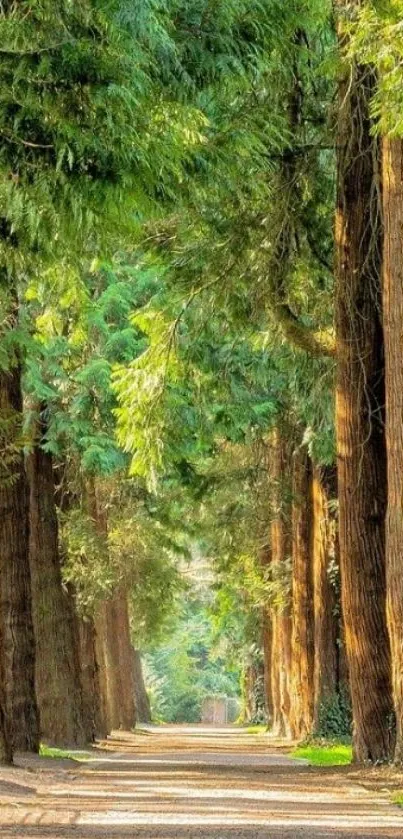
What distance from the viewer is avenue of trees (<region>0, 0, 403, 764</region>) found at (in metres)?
10.9

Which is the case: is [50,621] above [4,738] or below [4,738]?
above

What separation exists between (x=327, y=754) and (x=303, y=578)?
742 cm

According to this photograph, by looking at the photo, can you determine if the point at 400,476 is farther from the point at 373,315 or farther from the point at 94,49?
the point at 94,49

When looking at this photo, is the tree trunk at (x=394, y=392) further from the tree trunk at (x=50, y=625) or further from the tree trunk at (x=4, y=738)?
the tree trunk at (x=50, y=625)

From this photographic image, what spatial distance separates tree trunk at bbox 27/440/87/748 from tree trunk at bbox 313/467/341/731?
13.5 feet

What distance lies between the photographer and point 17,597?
2302 centimetres

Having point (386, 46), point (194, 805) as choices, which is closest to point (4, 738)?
point (194, 805)

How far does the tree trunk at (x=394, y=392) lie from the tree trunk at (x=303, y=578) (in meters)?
15.4

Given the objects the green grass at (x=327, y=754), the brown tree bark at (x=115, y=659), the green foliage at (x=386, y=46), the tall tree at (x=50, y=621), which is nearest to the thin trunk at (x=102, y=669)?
the brown tree bark at (x=115, y=659)

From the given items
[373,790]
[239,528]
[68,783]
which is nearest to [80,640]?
[239,528]

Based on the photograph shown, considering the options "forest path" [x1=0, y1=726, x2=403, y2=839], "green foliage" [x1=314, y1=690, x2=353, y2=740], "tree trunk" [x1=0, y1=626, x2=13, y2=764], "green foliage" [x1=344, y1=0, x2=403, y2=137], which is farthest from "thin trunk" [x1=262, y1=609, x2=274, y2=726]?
"green foliage" [x1=344, y1=0, x2=403, y2=137]

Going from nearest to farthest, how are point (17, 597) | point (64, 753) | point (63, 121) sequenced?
point (63, 121), point (17, 597), point (64, 753)

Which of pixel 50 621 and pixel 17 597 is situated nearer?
pixel 17 597

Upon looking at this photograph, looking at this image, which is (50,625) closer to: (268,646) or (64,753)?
(64,753)
